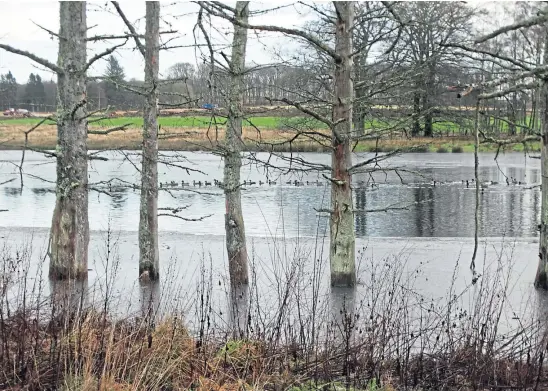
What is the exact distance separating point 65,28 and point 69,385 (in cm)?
836

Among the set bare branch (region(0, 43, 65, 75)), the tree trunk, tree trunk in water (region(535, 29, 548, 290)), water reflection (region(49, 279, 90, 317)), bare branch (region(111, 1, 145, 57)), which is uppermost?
bare branch (region(111, 1, 145, 57))

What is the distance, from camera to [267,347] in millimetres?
7586

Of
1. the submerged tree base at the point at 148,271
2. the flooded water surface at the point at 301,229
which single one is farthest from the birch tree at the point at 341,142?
the submerged tree base at the point at 148,271

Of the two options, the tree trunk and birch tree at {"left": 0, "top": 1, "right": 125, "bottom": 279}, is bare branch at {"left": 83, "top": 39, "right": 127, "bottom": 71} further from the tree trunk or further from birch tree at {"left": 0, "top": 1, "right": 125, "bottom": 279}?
the tree trunk

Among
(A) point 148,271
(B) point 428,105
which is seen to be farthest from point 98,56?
(B) point 428,105

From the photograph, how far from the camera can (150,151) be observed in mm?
13953

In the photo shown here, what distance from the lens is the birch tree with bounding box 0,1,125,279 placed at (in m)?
12.9

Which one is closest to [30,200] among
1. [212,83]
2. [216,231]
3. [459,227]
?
[216,231]

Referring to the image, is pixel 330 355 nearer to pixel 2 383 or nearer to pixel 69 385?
pixel 69 385

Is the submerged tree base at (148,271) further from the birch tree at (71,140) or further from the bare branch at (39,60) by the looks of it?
the bare branch at (39,60)

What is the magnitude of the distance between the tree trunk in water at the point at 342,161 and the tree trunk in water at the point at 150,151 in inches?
133

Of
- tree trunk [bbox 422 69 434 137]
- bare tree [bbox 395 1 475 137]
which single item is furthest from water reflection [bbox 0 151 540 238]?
bare tree [bbox 395 1 475 137]

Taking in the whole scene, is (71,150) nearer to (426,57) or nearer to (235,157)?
(235,157)

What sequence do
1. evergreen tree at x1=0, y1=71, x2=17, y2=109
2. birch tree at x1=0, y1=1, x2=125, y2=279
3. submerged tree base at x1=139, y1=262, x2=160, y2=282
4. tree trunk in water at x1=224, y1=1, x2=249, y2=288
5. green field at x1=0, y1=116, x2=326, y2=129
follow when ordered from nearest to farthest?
birch tree at x1=0, y1=1, x2=125, y2=279 < tree trunk in water at x1=224, y1=1, x2=249, y2=288 < green field at x1=0, y1=116, x2=326, y2=129 < submerged tree base at x1=139, y1=262, x2=160, y2=282 < evergreen tree at x1=0, y1=71, x2=17, y2=109
